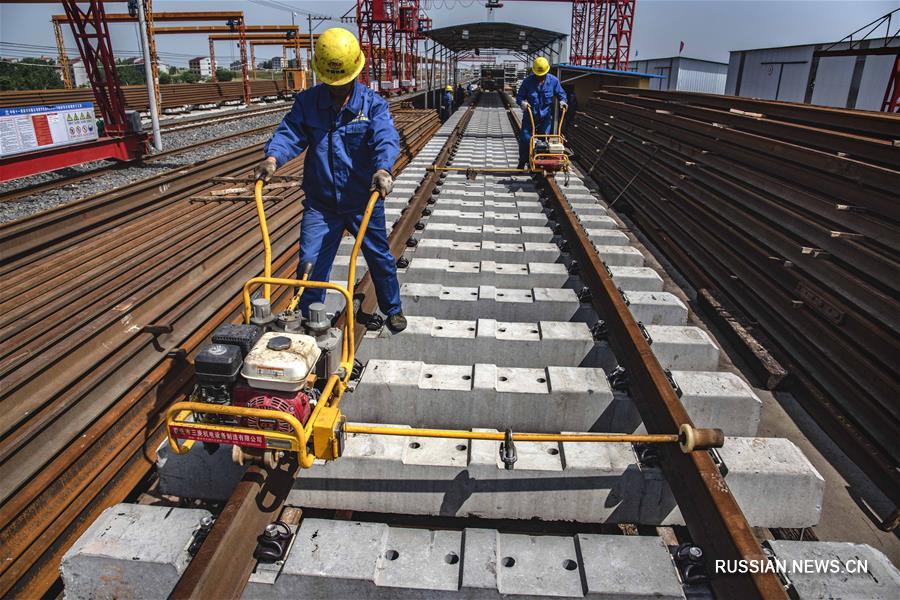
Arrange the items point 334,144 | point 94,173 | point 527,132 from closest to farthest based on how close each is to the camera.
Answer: point 334,144, point 527,132, point 94,173

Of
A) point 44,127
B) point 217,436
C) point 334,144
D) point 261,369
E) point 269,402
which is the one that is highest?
point 334,144

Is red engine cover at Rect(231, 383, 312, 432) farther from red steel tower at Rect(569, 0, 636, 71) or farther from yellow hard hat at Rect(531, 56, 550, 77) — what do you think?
red steel tower at Rect(569, 0, 636, 71)

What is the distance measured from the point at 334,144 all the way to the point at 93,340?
2.07 metres

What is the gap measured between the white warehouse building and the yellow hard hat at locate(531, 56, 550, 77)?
18.9 metres

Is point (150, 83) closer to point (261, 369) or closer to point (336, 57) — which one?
point (336, 57)

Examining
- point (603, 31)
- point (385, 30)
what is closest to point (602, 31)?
point (603, 31)

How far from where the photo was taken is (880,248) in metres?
3.56

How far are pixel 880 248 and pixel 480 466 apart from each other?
2.96m

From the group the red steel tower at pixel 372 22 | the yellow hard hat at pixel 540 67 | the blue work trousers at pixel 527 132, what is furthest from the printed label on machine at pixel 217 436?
the red steel tower at pixel 372 22

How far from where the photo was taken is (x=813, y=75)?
87.8 ft

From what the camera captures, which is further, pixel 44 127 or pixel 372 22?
pixel 372 22

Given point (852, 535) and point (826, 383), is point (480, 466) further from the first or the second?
point (826, 383)

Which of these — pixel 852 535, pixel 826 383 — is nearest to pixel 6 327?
pixel 852 535

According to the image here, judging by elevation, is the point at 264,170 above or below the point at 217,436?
above
